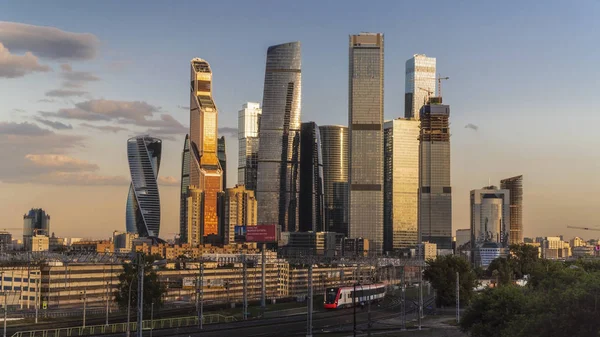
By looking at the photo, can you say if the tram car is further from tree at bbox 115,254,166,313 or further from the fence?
tree at bbox 115,254,166,313

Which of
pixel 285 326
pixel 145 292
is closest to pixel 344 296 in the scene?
pixel 145 292

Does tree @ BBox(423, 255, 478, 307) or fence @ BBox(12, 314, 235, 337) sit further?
tree @ BBox(423, 255, 478, 307)

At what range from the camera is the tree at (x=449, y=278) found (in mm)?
183375

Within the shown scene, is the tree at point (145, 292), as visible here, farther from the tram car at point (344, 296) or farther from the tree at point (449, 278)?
the tree at point (449, 278)

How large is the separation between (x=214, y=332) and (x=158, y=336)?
11.0 meters

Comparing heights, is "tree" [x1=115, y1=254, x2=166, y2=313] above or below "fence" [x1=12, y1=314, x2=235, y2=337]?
above

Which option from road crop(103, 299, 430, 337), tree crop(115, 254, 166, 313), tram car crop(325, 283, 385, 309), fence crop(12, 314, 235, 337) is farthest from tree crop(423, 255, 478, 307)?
tree crop(115, 254, 166, 313)

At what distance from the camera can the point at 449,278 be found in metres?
186

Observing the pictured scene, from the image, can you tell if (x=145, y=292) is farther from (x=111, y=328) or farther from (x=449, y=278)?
(x=449, y=278)

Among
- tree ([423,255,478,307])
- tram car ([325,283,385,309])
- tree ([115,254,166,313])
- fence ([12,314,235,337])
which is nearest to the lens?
fence ([12,314,235,337])

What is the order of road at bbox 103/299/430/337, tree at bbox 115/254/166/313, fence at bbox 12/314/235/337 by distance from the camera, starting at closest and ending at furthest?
fence at bbox 12/314/235/337, road at bbox 103/299/430/337, tree at bbox 115/254/166/313

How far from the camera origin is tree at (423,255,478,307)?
18338 cm

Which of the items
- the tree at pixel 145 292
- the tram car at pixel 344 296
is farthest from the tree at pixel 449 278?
the tree at pixel 145 292

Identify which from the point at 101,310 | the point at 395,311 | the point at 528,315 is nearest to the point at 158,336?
the point at 528,315
